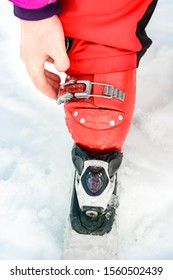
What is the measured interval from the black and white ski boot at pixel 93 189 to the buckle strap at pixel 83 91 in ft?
0.41

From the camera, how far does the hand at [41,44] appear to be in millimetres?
861

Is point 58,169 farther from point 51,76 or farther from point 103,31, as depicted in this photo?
point 103,31

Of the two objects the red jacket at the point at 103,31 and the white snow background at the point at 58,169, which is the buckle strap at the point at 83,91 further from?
the white snow background at the point at 58,169

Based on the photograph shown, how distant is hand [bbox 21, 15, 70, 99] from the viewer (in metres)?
0.86

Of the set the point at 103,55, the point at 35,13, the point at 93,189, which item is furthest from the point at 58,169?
the point at 35,13

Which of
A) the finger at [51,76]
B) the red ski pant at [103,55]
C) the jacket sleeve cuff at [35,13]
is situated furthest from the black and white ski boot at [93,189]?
the jacket sleeve cuff at [35,13]

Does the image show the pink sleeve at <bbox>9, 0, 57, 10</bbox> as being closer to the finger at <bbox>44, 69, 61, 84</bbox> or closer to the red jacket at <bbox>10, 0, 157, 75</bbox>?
the red jacket at <bbox>10, 0, 157, 75</bbox>

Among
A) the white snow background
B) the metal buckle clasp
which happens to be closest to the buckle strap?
the metal buckle clasp

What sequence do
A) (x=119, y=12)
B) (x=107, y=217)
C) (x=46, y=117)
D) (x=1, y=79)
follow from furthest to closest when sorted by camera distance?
1. (x=1, y=79)
2. (x=46, y=117)
3. (x=107, y=217)
4. (x=119, y=12)

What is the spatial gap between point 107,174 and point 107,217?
0.11 metres

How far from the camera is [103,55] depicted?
0.96m

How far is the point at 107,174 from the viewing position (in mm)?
1012

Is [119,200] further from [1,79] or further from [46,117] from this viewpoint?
[1,79]
